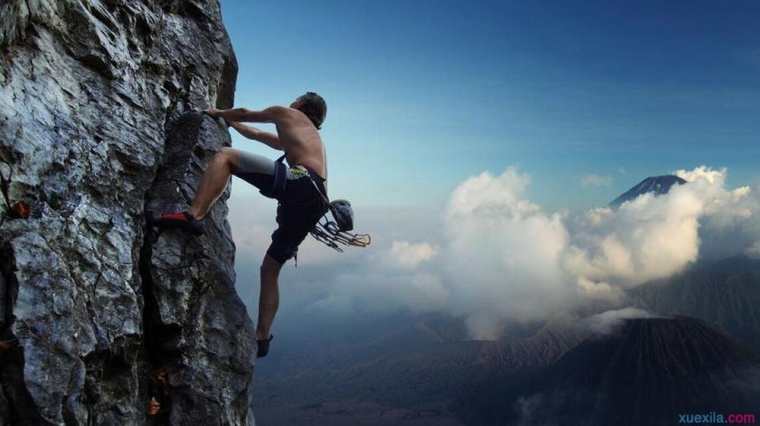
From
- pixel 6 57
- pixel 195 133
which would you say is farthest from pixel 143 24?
pixel 6 57

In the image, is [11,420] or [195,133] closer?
[11,420]

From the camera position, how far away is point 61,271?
520 centimetres

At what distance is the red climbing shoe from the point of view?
7.11 m

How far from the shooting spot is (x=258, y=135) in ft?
32.3

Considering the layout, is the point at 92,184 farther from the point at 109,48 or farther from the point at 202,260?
the point at 109,48

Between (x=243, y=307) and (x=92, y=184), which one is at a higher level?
(x=92, y=184)

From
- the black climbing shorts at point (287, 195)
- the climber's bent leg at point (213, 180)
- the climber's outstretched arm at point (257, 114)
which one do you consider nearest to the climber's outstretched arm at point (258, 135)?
the climber's outstretched arm at point (257, 114)

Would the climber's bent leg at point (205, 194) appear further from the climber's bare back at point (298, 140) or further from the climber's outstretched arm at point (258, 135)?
the climber's outstretched arm at point (258, 135)

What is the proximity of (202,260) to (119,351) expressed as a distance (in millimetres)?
2041

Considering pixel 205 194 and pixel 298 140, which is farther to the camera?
pixel 298 140

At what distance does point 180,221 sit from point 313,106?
3038 millimetres

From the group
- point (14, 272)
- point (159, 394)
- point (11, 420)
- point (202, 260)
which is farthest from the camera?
point (202, 260)

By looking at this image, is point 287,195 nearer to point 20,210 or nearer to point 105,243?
point 105,243

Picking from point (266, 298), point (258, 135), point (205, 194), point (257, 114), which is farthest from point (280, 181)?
point (258, 135)
